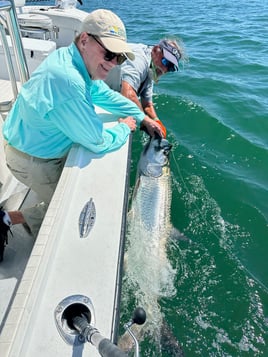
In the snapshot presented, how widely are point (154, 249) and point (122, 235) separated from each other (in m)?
1.26

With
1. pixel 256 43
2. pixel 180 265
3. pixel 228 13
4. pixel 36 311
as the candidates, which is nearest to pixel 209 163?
pixel 180 265

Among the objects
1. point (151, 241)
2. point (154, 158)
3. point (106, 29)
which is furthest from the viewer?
point (154, 158)

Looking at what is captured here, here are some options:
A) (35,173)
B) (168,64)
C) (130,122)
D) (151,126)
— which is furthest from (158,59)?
(35,173)

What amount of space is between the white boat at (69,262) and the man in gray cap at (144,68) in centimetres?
141

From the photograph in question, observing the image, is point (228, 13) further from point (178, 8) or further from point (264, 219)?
point (264, 219)

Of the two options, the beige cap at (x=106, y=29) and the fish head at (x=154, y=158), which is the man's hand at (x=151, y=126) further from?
the beige cap at (x=106, y=29)

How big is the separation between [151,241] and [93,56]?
5.90 feet

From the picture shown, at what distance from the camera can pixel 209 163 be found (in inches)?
193

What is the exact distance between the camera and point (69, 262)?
175 cm

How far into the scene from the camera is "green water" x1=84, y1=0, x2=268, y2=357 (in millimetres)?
2898

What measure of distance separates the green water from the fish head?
40 centimetres

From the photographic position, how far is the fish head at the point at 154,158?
3.84 m

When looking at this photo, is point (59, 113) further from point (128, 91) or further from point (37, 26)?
point (37, 26)

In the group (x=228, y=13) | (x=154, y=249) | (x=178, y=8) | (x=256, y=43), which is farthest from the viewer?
(x=178, y=8)
